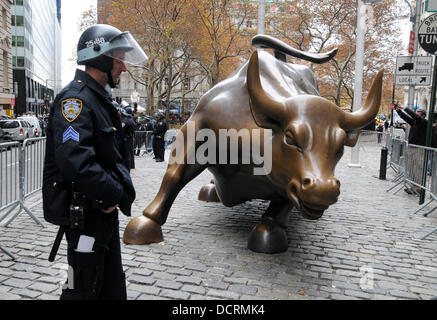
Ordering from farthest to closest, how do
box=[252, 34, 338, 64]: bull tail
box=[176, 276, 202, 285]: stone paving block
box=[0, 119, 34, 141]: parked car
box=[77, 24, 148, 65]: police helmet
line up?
box=[0, 119, 34, 141]: parked car → box=[252, 34, 338, 64]: bull tail → box=[176, 276, 202, 285]: stone paving block → box=[77, 24, 148, 65]: police helmet

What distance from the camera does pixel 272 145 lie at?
153 inches

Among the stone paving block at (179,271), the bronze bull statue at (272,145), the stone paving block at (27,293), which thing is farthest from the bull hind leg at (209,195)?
the stone paving block at (27,293)

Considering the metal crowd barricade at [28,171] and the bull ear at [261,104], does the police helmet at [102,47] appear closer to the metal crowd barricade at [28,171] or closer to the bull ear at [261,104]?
the bull ear at [261,104]

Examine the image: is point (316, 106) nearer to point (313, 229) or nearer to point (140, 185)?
point (313, 229)

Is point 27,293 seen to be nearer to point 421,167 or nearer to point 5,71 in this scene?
point 421,167

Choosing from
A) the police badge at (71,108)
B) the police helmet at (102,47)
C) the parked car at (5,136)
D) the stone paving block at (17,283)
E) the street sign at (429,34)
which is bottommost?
the stone paving block at (17,283)

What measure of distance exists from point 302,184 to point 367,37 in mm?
29955

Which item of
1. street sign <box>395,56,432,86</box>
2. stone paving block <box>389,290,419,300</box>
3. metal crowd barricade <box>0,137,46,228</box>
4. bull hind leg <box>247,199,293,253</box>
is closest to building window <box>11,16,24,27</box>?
metal crowd barricade <box>0,137,46,228</box>

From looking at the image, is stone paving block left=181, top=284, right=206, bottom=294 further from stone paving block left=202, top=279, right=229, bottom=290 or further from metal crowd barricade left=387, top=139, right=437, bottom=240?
metal crowd barricade left=387, top=139, right=437, bottom=240

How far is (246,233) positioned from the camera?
17.9ft

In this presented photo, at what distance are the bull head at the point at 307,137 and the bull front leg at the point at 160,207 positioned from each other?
4.16 ft


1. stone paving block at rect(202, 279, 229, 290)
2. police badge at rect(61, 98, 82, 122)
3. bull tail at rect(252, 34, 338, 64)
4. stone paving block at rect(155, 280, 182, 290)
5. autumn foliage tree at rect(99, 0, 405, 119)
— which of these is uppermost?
autumn foliage tree at rect(99, 0, 405, 119)

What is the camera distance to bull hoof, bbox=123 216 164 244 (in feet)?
15.5

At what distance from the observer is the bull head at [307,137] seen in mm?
3387
